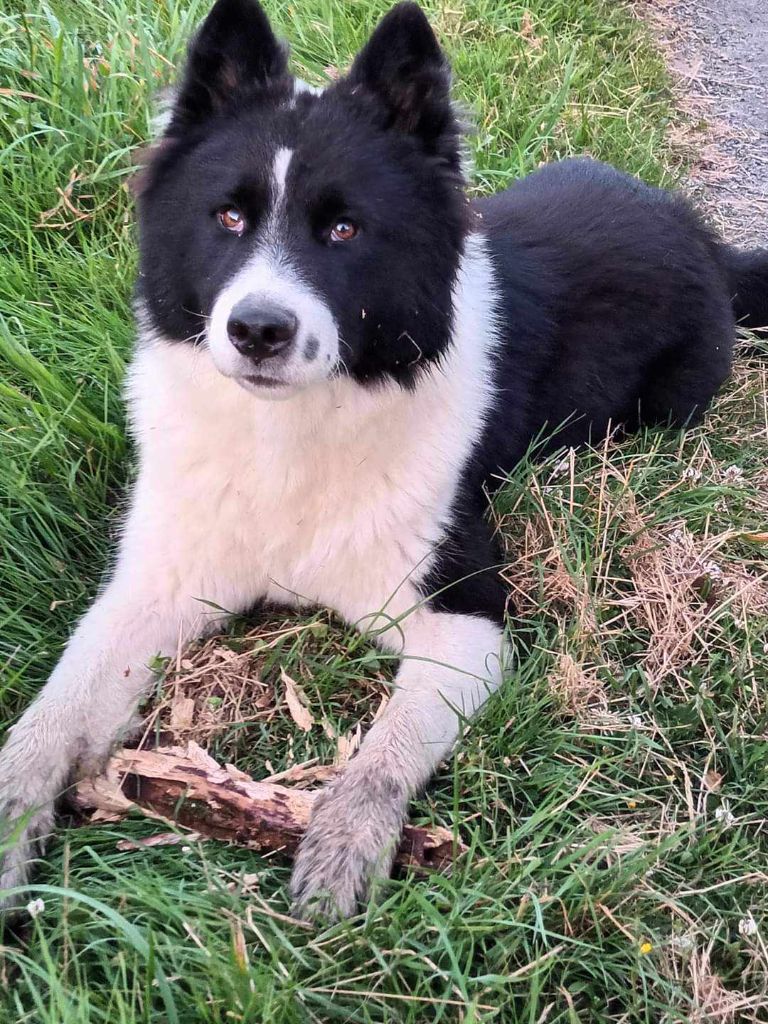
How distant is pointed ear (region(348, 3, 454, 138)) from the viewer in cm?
231

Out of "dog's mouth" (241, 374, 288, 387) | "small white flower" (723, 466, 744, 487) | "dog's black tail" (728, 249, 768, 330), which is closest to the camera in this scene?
"dog's mouth" (241, 374, 288, 387)

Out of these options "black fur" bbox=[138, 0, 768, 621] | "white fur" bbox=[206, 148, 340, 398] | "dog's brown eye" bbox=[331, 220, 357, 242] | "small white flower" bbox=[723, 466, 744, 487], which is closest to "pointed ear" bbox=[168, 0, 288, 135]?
"black fur" bbox=[138, 0, 768, 621]

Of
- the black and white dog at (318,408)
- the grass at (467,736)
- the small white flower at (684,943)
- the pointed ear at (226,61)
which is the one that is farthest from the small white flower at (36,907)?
the pointed ear at (226,61)

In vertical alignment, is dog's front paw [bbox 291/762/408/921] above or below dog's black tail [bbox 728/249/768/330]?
below

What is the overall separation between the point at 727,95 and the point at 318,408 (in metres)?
5.28

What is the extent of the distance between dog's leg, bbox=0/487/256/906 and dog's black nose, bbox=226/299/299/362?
0.68 metres

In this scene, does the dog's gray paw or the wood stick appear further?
the wood stick

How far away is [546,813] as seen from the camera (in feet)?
7.27

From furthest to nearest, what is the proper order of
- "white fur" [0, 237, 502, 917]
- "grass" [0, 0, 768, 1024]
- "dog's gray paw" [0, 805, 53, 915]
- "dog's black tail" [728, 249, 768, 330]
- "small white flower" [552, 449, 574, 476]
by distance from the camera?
"dog's black tail" [728, 249, 768, 330] < "small white flower" [552, 449, 574, 476] < "white fur" [0, 237, 502, 917] < "dog's gray paw" [0, 805, 53, 915] < "grass" [0, 0, 768, 1024]

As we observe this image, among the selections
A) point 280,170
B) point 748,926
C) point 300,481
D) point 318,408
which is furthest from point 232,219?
point 748,926

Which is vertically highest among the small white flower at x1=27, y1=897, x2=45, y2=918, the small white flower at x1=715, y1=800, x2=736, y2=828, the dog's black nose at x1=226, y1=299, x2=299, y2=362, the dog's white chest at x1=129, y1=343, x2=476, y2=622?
the dog's black nose at x1=226, y1=299, x2=299, y2=362

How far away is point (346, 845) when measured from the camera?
213cm

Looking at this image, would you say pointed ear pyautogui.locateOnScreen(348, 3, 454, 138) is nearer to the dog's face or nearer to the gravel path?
the dog's face

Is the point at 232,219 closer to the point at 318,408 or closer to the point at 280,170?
the point at 280,170
